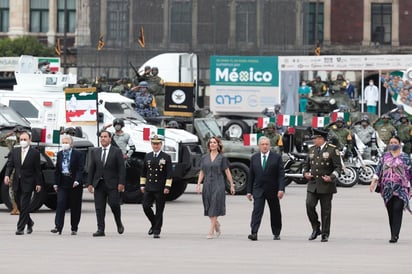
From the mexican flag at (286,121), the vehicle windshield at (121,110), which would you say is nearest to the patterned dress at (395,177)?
the vehicle windshield at (121,110)

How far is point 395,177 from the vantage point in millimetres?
21156

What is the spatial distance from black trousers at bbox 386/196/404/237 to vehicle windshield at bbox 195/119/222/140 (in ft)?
40.2

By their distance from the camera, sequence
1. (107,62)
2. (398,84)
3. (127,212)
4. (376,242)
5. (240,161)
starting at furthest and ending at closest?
(107,62) → (398,84) → (240,161) → (127,212) → (376,242)

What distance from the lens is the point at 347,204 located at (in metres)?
29.7

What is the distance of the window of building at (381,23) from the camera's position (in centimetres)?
8264

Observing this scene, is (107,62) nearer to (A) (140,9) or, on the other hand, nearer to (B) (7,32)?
(A) (140,9)

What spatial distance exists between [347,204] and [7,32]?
2293 inches

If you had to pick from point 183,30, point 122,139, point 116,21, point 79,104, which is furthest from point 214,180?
point 183,30

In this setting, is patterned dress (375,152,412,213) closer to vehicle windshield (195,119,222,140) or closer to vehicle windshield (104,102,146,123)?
vehicle windshield (104,102,146,123)

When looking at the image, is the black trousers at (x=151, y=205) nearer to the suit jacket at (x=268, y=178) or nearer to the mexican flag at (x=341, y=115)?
the suit jacket at (x=268, y=178)

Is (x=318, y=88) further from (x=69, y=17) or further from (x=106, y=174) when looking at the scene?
(x=69, y=17)

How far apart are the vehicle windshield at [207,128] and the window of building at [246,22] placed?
28.9 m

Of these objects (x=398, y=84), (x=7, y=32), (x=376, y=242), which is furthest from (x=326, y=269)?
(x=7, y=32)

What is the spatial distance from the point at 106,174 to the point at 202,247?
265 cm
